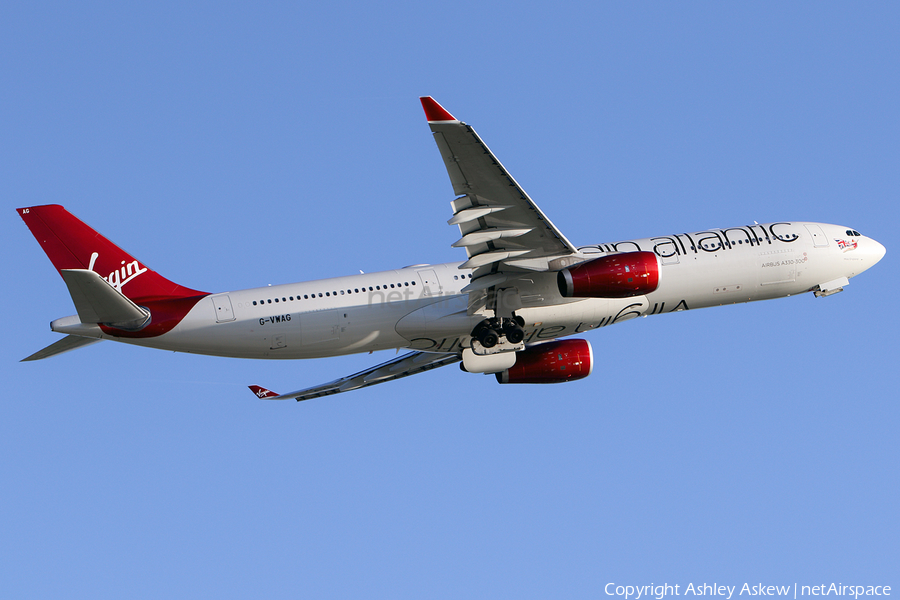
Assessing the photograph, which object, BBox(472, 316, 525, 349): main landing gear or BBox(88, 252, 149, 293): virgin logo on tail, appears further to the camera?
BBox(472, 316, 525, 349): main landing gear

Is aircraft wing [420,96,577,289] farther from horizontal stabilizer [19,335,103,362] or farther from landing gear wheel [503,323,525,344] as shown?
horizontal stabilizer [19,335,103,362]

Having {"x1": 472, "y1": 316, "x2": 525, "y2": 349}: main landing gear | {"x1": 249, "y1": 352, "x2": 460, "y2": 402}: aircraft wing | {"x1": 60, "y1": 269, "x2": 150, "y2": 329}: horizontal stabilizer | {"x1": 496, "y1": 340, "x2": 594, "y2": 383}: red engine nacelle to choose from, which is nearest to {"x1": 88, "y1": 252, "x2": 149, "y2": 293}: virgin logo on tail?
{"x1": 60, "y1": 269, "x2": 150, "y2": 329}: horizontal stabilizer

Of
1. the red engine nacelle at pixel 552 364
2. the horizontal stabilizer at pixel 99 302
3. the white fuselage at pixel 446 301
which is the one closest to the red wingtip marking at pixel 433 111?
the white fuselage at pixel 446 301

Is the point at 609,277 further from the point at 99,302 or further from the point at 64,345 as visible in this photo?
the point at 64,345

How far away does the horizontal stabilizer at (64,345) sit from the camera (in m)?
30.9

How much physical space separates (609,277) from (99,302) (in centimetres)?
1567

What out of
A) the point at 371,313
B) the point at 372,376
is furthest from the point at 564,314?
the point at 372,376

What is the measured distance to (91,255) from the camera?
3125 centimetres

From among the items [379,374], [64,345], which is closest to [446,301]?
[379,374]

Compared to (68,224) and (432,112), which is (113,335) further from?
(432,112)

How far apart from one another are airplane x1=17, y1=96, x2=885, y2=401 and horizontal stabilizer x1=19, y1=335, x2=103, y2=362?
0.04 m

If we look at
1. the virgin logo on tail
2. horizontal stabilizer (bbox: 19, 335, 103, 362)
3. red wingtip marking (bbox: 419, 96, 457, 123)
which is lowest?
horizontal stabilizer (bbox: 19, 335, 103, 362)

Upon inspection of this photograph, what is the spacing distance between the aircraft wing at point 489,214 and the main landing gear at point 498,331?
1624mm

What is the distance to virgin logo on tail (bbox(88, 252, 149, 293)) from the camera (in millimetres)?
31392
